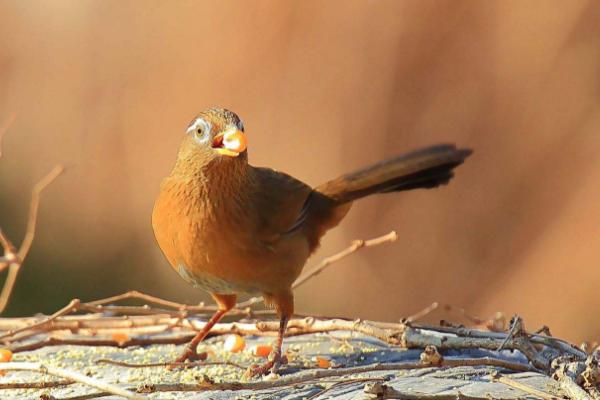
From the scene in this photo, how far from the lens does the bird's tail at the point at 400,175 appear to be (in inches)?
182

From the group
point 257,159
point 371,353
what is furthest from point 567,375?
point 257,159

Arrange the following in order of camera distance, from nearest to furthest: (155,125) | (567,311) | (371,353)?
(371,353) < (567,311) < (155,125)

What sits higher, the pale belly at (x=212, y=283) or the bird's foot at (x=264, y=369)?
the pale belly at (x=212, y=283)

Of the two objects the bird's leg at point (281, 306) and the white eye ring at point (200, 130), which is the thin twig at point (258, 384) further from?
the white eye ring at point (200, 130)

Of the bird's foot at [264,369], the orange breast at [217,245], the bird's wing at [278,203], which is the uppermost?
the bird's wing at [278,203]

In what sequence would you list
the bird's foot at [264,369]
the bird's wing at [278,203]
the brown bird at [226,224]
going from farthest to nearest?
the bird's wing at [278,203] → the brown bird at [226,224] → the bird's foot at [264,369]

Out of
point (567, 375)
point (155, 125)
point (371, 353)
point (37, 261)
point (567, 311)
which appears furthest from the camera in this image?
point (37, 261)

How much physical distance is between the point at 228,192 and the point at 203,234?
20 cm

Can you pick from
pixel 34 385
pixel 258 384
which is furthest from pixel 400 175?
pixel 34 385

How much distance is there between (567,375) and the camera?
295 centimetres

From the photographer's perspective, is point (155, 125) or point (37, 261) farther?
point (37, 261)

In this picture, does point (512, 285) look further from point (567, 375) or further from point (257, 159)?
point (567, 375)

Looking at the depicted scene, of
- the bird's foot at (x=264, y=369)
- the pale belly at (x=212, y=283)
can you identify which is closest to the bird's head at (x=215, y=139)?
the pale belly at (x=212, y=283)

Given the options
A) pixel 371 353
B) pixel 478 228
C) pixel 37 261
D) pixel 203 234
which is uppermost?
pixel 37 261
